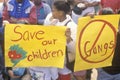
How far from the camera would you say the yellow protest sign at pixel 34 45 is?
17.2ft

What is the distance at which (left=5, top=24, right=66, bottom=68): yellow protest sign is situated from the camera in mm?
5230

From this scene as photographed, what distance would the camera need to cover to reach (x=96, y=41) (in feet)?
17.8

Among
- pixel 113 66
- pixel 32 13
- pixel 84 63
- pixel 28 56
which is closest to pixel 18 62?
pixel 28 56

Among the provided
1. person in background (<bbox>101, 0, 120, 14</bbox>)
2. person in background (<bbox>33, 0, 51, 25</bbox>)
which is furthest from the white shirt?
person in background (<bbox>101, 0, 120, 14</bbox>)

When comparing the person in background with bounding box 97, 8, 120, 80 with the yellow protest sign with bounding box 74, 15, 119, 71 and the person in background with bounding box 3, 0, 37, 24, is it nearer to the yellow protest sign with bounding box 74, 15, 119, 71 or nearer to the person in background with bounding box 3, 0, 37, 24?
the yellow protest sign with bounding box 74, 15, 119, 71

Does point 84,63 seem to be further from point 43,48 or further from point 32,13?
point 32,13

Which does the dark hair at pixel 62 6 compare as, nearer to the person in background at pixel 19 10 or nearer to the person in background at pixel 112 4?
the person in background at pixel 19 10

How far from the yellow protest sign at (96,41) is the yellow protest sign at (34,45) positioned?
0.75ft

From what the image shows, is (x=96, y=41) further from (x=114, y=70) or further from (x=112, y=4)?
(x=112, y=4)

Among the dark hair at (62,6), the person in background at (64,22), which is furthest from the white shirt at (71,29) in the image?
the dark hair at (62,6)

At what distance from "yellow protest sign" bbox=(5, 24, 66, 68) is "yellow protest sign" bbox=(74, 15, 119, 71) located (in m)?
0.23

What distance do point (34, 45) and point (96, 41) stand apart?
81 centimetres

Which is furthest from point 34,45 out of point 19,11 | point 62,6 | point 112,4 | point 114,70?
point 112,4

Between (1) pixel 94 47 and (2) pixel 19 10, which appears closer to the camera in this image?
(1) pixel 94 47
